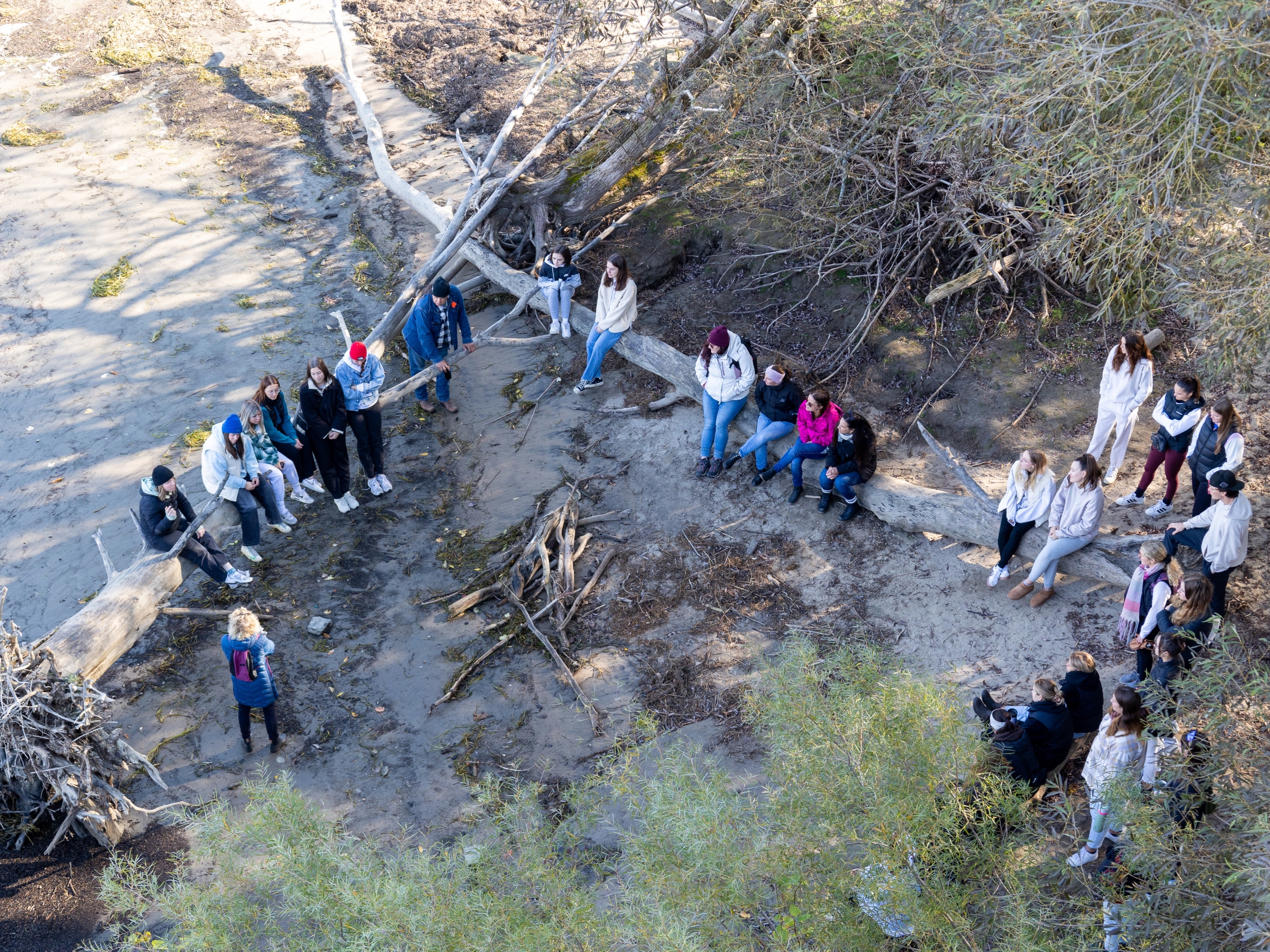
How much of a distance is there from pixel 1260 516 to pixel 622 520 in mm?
5270

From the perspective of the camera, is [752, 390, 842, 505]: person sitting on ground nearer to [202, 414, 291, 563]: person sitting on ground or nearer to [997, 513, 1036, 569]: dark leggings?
[997, 513, 1036, 569]: dark leggings

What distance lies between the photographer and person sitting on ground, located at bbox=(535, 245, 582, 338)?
1049cm

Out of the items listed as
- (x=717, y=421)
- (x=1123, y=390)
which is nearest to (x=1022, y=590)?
(x=1123, y=390)

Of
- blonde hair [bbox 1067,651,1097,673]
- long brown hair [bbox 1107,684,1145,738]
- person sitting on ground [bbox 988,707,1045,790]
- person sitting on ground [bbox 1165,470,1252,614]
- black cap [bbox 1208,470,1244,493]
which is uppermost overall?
black cap [bbox 1208,470,1244,493]

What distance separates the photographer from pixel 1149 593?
19.7 ft

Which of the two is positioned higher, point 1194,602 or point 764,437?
point 1194,602

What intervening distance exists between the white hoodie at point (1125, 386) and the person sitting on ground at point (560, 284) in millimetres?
5681

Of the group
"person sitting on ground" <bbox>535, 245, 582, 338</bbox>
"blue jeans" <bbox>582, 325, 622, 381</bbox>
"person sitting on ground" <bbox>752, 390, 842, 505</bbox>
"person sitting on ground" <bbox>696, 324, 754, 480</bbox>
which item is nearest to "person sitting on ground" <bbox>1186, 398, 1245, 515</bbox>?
"person sitting on ground" <bbox>752, 390, 842, 505</bbox>

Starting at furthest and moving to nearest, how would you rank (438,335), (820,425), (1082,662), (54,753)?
(438,335), (820,425), (54,753), (1082,662)

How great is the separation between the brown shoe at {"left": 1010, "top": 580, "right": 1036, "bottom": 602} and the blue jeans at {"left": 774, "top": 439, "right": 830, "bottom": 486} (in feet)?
6.36

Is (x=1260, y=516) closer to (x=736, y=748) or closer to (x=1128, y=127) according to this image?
(x=1128, y=127)

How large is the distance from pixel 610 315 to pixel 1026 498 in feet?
15.6

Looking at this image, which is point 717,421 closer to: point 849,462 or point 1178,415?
point 849,462

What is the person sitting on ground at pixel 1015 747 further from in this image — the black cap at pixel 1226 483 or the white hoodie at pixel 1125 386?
the white hoodie at pixel 1125 386
